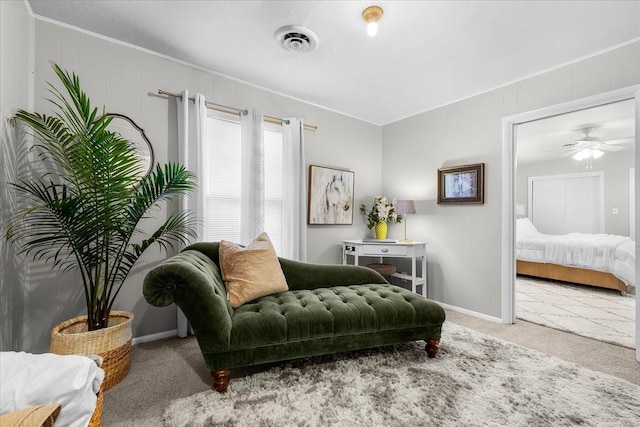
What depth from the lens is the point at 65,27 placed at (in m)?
2.13

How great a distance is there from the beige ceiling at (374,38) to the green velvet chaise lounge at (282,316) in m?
1.64

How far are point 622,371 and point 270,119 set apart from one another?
3480mm

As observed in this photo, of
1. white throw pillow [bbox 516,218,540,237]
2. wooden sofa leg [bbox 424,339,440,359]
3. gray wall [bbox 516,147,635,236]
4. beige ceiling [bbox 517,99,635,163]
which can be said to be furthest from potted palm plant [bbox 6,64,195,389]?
gray wall [bbox 516,147,635,236]

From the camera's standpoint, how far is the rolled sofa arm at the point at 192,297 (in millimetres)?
1571

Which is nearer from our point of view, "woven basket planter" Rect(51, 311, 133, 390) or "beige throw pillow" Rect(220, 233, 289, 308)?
"woven basket planter" Rect(51, 311, 133, 390)

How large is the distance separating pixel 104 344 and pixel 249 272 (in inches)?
36.3

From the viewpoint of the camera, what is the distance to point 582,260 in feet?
14.5

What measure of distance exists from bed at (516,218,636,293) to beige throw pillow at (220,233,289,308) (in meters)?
4.33

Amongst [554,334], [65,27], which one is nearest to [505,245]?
[554,334]

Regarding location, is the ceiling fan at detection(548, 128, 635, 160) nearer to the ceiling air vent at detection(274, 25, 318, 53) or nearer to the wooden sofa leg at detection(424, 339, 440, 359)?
the wooden sofa leg at detection(424, 339, 440, 359)

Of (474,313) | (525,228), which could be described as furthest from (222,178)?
(525,228)

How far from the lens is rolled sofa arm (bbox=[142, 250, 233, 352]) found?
1571mm

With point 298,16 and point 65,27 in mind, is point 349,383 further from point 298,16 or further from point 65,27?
point 65,27

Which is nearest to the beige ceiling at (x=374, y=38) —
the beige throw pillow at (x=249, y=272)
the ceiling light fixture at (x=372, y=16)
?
the ceiling light fixture at (x=372, y=16)
